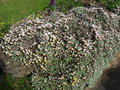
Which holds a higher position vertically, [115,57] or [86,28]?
[86,28]

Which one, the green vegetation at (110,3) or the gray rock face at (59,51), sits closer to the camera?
the gray rock face at (59,51)

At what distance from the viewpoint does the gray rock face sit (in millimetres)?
4809

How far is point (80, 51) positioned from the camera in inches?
203

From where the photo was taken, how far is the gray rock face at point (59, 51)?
481 centimetres

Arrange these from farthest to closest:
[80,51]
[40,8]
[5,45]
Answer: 1. [40,8]
2. [80,51]
3. [5,45]

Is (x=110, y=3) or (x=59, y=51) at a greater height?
(x=110, y=3)

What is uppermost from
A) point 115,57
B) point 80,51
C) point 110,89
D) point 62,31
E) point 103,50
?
point 62,31

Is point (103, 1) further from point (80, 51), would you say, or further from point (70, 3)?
point (80, 51)

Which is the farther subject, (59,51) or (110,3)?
(110,3)

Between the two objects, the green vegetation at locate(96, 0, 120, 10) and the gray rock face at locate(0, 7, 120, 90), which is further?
the green vegetation at locate(96, 0, 120, 10)

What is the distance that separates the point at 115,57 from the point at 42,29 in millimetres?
3283

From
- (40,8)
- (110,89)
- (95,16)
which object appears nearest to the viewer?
(110,89)

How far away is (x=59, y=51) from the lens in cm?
509

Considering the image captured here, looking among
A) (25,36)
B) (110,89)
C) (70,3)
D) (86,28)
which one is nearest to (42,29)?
(25,36)
